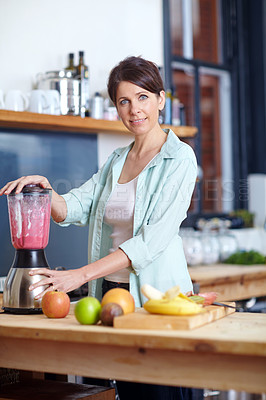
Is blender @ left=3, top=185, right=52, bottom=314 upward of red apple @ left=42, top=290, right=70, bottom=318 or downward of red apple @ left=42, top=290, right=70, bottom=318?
upward

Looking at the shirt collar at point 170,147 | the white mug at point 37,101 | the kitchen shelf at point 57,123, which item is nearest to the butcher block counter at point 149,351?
the shirt collar at point 170,147

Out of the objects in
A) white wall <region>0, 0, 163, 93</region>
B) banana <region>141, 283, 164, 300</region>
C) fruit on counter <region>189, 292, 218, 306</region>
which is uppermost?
white wall <region>0, 0, 163, 93</region>

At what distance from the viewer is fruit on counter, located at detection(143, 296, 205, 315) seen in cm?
153

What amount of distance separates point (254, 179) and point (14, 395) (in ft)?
10.1

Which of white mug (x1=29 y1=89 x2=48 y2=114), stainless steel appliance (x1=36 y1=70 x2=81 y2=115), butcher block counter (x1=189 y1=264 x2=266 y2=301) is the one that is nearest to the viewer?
white mug (x1=29 y1=89 x2=48 y2=114)

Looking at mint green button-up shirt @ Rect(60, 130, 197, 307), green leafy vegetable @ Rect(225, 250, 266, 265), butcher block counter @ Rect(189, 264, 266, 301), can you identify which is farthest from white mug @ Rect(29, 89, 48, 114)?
green leafy vegetable @ Rect(225, 250, 266, 265)

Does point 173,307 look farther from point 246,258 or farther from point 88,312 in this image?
point 246,258

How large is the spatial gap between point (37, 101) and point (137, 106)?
969 millimetres

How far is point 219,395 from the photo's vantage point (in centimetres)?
348

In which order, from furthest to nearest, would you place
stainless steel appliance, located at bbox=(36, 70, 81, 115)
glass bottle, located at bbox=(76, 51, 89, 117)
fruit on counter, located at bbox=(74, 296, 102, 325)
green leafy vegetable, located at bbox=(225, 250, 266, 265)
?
1. green leafy vegetable, located at bbox=(225, 250, 266, 265)
2. glass bottle, located at bbox=(76, 51, 89, 117)
3. stainless steel appliance, located at bbox=(36, 70, 81, 115)
4. fruit on counter, located at bbox=(74, 296, 102, 325)

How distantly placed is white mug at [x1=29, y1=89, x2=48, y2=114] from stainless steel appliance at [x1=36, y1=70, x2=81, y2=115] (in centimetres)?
10

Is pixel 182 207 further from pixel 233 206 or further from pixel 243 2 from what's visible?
pixel 243 2

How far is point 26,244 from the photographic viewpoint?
193 centimetres

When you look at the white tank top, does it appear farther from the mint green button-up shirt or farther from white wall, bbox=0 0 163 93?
white wall, bbox=0 0 163 93
